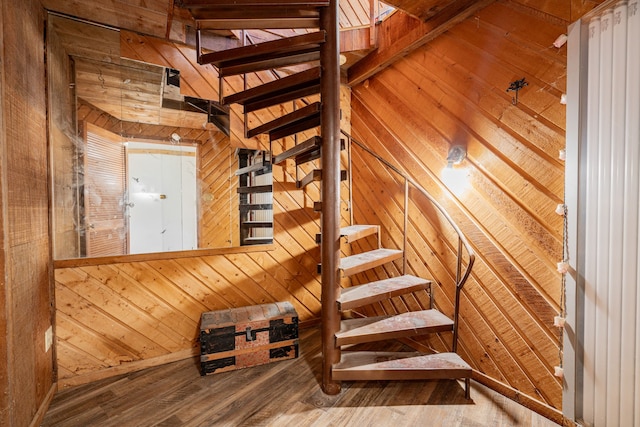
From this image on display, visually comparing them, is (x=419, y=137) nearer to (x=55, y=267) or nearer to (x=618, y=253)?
(x=618, y=253)

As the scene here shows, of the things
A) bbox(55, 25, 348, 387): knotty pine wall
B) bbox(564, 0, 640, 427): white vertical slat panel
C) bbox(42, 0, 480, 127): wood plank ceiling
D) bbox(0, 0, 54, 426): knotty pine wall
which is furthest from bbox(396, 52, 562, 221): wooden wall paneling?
bbox(0, 0, 54, 426): knotty pine wall

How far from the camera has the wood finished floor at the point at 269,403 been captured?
1680mm

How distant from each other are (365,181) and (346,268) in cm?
133

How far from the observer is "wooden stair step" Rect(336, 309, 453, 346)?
6.01 ft

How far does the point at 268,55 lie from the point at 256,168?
1.09 metres

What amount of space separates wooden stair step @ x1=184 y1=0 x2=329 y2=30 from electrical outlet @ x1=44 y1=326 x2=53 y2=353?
2276 mm

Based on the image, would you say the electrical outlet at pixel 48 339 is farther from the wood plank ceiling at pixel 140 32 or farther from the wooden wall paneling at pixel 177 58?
the wooden wall paneling at pixel 177 58

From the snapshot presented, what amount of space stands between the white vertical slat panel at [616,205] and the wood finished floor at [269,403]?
50 cm

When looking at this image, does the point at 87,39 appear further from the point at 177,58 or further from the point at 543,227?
the point at 543,227

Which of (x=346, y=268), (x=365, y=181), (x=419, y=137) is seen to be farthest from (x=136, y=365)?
(x=419, y=137)

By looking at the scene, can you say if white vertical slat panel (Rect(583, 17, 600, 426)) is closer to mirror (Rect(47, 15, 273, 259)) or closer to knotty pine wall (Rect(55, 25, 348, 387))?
knotty pine wall (Rect(55, 25, 348, 387))

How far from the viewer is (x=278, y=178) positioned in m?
2.82

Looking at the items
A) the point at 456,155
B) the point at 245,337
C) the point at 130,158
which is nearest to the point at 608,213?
the point at 456,155

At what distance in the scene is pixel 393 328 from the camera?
1877mm
